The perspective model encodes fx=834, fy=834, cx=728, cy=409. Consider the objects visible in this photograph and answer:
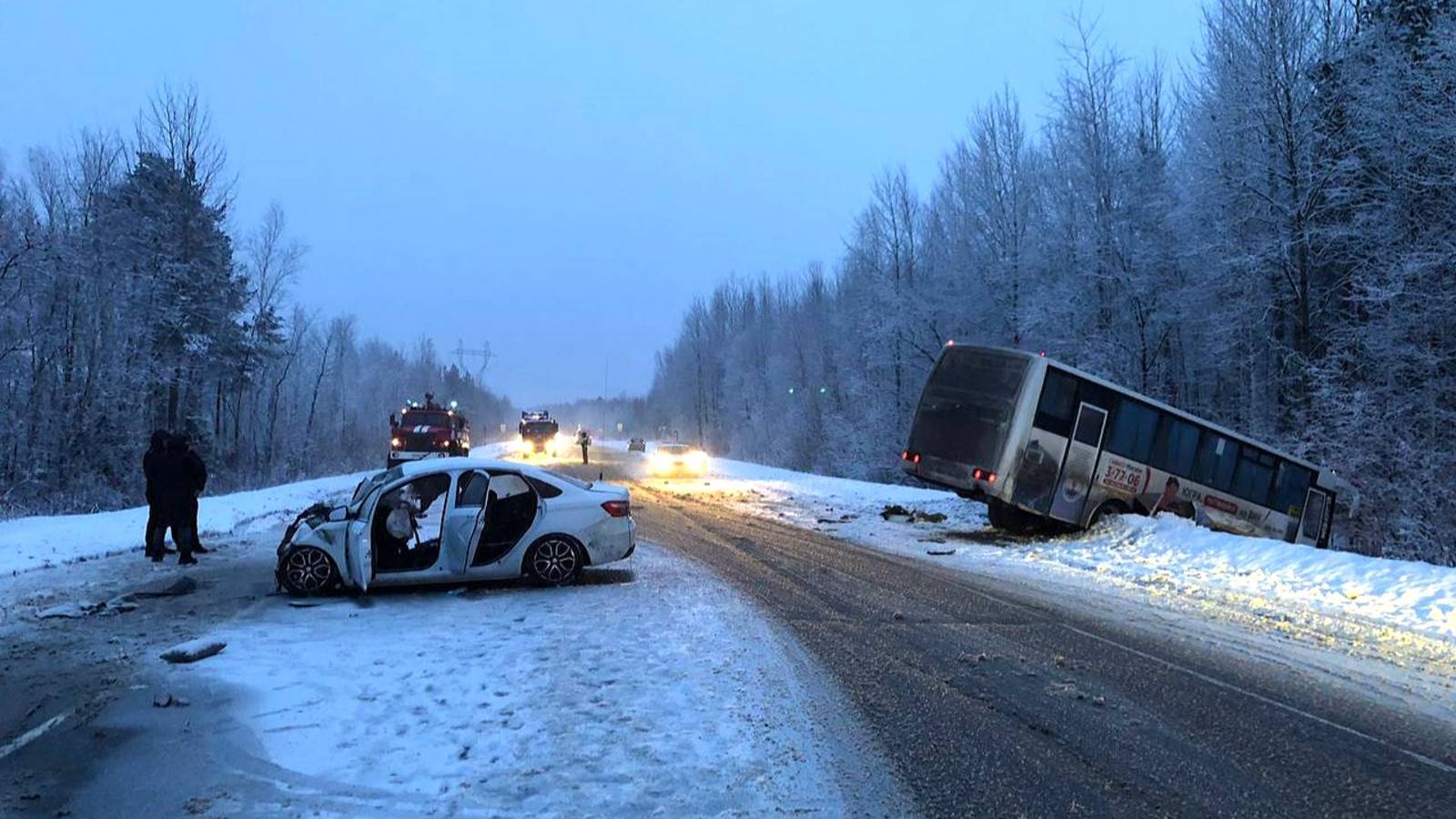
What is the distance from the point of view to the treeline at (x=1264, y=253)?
18.2m

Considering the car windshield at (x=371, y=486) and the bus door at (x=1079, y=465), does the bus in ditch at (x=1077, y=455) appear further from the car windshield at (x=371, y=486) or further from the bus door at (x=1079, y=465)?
the car windshield at (x=371, y=486)

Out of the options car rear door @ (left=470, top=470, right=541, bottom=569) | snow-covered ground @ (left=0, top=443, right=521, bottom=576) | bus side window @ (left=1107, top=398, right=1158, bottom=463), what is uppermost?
bus side window @ (left=1107, top=398, right=1158, bottom=463)

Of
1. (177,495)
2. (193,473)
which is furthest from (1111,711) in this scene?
(177,495)

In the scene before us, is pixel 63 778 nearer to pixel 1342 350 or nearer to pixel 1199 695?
pixel 1199 695

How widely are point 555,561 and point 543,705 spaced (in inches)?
183

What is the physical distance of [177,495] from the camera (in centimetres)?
1216

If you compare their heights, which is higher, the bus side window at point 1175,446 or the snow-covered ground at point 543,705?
the bus side window at point 1175,446

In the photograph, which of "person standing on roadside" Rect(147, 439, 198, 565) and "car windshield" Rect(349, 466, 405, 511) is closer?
"car windshield" Rect(349, 466, 405, 511)

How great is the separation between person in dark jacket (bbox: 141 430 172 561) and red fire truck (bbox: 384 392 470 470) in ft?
46.3

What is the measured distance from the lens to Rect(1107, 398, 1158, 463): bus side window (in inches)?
648

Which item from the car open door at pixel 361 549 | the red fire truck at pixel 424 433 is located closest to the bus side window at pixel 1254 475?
the car open door at pixel 361 549

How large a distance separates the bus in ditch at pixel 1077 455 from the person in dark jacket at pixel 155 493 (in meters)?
13.4

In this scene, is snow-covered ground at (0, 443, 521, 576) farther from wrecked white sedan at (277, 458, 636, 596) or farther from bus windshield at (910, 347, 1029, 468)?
bus windshield at (910, 347, 1029, 468)

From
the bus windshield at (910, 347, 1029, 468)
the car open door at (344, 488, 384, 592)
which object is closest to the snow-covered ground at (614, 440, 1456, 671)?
the bus windshield at (910, 347, 1029, 468)
